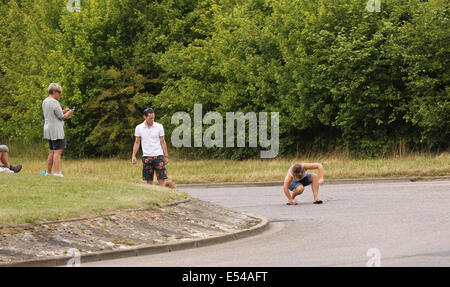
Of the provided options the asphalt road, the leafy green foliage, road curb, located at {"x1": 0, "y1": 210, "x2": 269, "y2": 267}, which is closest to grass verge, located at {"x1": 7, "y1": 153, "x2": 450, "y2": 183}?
the leafy green foliage

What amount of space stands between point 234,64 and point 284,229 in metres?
22.3

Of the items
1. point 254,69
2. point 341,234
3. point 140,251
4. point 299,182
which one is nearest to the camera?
point 140,251

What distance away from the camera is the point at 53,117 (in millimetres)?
15398

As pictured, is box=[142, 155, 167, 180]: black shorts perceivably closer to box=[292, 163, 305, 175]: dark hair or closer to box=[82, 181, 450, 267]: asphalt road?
box=[82, 181, 450, 267]: asphalt road

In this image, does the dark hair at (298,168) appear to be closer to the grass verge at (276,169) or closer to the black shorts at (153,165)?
the black shorts at (153,165)

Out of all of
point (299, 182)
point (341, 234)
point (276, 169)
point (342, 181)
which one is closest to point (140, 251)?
point (341, 234)

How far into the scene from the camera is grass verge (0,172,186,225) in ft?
37.7

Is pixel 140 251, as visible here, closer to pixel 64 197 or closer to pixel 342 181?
pixel 64 197

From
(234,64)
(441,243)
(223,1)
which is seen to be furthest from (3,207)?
(223,1)

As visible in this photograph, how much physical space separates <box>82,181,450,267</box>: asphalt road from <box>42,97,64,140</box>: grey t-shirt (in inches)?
161

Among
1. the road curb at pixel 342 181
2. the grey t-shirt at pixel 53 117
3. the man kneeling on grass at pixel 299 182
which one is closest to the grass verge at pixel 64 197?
the grey t-shirt at pixel 53 117

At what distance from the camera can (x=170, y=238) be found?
11.5 m

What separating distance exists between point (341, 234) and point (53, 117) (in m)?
6.43
